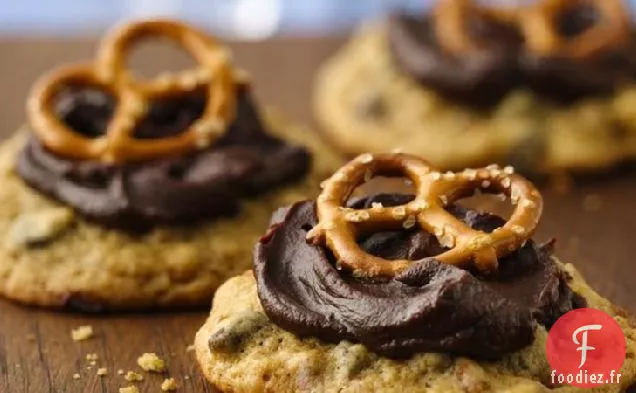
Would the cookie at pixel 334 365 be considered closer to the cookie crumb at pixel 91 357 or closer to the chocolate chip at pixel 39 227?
the cookie crumb at pixel 91 357

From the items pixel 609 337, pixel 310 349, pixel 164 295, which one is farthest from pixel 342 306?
pixel 164 295

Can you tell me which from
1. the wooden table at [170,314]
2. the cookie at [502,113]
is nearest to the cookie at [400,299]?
the wooden table at [170,314]

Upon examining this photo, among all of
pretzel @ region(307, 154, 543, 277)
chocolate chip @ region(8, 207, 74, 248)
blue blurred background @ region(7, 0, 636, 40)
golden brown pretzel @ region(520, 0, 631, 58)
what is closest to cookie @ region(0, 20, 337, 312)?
chocolate chip @ region(8, 207, 74, 248)

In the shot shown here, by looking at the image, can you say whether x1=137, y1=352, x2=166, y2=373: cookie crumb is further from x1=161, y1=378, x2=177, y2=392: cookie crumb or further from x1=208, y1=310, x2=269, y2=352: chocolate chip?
x1=208, y1=310, x2=269, y2=352: chocolate chip

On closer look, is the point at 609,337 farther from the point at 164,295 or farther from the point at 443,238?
the point at 164,295

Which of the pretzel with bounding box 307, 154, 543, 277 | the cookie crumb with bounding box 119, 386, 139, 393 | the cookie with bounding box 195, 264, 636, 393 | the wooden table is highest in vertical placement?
the pretzel with bounding box 307, 154, 543, 277

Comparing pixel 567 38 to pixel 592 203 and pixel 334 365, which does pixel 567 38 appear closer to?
pixel 592 203

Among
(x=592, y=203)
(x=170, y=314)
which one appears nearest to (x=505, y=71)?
(x=592, y=203)
